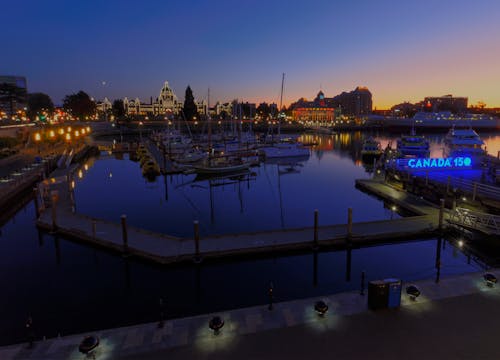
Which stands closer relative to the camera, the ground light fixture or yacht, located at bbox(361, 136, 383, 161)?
Answer: the ground light fixture

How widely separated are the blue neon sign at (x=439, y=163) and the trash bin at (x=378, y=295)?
1014 inches

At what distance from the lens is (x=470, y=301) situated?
11703mm

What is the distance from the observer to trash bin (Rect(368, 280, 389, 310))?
11078 mm

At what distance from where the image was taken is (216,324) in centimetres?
1001

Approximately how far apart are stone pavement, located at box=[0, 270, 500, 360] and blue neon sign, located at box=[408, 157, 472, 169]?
24.1m

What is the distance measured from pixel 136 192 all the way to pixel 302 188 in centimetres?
2076

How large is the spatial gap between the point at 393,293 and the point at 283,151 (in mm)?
58401

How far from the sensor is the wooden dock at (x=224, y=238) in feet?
60.6

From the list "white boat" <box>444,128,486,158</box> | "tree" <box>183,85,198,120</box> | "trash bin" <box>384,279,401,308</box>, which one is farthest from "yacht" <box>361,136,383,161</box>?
"tree" <box>183,85,198,120</box>

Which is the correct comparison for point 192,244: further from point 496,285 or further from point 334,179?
point 334,179

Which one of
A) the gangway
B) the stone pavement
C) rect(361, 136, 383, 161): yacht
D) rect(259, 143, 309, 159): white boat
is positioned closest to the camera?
the stone pavement

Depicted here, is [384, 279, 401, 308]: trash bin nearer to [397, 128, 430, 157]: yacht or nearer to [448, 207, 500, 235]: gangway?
[448, 207, 500, 235]: gangway

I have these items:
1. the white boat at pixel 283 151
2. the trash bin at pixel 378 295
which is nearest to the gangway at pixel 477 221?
the trash bin at pixel 378 295

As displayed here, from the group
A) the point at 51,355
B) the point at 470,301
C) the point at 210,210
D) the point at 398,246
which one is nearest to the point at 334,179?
the point at 210,210
